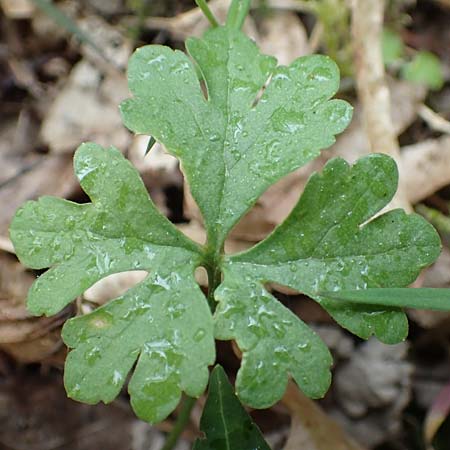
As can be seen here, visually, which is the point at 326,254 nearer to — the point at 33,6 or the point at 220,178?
the point at 220,178

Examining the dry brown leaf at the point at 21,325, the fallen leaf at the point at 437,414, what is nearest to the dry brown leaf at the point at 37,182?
the dry brown leaf at the point at 21,325

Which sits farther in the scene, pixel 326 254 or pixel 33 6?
pixel 33 6

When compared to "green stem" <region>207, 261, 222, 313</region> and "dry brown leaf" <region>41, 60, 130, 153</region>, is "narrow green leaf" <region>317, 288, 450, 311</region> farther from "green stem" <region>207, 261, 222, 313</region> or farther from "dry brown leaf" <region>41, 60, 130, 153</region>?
"dry brown leaf" <region>41, 60, 130, 153</region>

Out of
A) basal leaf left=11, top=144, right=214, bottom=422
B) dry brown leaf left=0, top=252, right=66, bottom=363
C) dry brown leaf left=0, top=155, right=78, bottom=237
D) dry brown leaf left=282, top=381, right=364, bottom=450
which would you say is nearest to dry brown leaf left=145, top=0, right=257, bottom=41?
dry brown leaf left=0, top=155, right=78, bottom=237

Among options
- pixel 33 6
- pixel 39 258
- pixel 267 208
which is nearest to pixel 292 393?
pixel 267 208

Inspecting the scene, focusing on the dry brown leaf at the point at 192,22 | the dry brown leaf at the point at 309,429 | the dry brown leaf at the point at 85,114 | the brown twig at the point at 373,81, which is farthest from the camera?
the dry brown leaf at the point at 192,22

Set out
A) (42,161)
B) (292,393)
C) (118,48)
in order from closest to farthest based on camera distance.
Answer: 1. (292,393)
2. (42,161)
3. (118,48)

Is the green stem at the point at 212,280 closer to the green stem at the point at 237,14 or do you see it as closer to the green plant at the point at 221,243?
the green plant at the point at 221,243
